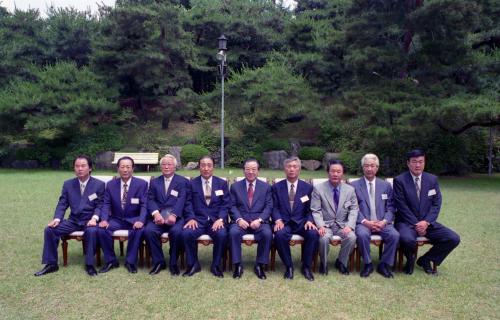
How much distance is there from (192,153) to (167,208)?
1052 cm

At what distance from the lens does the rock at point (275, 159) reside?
1537 centimetres

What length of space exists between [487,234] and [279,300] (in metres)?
4.15

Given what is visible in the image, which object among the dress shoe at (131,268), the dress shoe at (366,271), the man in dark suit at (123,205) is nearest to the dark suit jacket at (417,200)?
the dress shoe at (366,271)

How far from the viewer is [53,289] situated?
400 cm

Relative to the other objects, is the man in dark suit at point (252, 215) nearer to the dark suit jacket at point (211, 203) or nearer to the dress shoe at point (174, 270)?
the dark suit jacket at point (211, 203)

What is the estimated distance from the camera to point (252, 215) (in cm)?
471

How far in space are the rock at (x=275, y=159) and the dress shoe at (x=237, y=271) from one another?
11.0 meters

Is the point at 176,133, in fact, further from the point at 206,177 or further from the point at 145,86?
the point at 206,177

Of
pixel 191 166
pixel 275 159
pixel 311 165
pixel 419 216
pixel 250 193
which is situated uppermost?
pixel 250 193

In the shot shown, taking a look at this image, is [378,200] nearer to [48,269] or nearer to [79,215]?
[79,215]

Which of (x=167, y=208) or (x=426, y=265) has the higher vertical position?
(x=167, y=208)

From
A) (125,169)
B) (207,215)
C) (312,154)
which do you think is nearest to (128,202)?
(125,169)

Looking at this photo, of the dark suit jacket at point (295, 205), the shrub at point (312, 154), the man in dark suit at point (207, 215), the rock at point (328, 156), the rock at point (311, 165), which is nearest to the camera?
the man in dark suit at point (207, 215)

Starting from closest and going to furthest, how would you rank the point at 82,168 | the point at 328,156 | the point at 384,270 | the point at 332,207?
1. the point at 384,270
2. the point at 332,207
3. the point at 82,168
4. the point at 328,156
